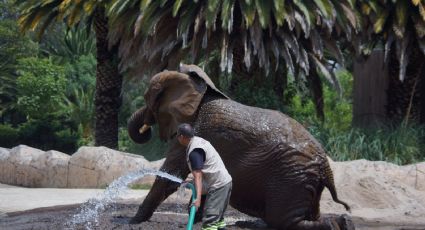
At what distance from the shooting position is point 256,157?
838cm

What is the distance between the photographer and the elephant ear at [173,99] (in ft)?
28.3

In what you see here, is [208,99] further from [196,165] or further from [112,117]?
[112,117]

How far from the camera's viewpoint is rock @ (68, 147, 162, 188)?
15.6 metres

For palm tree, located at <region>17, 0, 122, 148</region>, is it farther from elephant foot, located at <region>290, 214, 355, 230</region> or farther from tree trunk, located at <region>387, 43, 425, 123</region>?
elephant foot, located at <region>290, 214, 355, 230</region>

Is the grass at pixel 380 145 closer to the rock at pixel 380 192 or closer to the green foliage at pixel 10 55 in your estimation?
the rock at pixel 380 192

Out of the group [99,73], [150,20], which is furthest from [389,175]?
[99,73]

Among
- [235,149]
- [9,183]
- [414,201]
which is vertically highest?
[235,149]

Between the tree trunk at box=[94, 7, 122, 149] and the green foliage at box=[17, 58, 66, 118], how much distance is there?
684 centimetres

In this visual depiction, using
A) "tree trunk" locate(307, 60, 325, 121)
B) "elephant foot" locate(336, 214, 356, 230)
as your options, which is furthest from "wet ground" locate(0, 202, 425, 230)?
"tree trunk" locate(307, 60, 325, 121)

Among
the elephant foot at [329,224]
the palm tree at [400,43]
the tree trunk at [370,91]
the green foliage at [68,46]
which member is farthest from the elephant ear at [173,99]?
the green foliage at [68,46]

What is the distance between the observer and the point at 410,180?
13250mm

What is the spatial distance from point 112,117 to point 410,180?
1035 centimetres

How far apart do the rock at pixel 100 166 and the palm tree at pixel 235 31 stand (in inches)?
133

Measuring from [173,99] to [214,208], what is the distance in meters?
1.91
